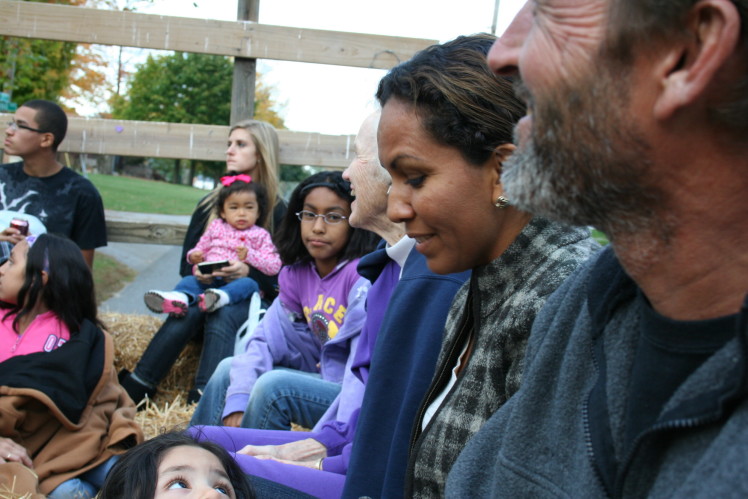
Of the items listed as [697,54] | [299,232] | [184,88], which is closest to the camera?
[697,54]

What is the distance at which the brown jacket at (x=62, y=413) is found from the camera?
3447 mm

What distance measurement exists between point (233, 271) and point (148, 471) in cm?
281

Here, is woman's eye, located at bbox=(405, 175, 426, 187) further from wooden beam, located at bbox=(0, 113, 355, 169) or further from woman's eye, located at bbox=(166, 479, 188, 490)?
wooden beam, located at bbox=(0, 113, 355, 169)

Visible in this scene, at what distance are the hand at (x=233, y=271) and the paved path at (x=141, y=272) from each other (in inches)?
136

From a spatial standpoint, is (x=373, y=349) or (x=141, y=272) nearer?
(x=373, y=349)

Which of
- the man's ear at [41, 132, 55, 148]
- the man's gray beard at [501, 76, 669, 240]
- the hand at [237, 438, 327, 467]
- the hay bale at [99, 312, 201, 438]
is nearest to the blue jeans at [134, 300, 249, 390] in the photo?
the hay bale at [99, 312, 201, 438]

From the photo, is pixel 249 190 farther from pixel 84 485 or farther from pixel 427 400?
pixel 427 400

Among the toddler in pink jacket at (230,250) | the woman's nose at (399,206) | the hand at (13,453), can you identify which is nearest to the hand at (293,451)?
the hand at (13,453)

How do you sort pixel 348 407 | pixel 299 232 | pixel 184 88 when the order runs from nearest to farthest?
pixel 348 407
pixel 299 232
pixel 184 88

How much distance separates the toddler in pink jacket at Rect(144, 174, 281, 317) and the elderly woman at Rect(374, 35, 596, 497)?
3.17 metres

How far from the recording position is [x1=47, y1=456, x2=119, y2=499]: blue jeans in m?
3.43

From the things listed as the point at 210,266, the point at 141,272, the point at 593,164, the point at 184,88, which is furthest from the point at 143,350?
the point at 184,88

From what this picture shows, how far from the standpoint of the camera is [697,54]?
3.21 ft

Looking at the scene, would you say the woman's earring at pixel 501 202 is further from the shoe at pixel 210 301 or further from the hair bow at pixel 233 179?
the hair bow at pixel 233 179
